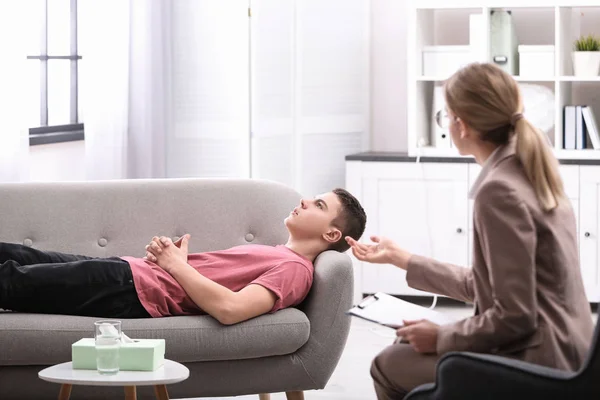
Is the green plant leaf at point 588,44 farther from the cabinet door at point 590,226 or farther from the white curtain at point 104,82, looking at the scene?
the white curtain at point 104,82

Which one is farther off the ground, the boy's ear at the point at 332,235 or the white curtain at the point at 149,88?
the white curtain at the point at 149,88

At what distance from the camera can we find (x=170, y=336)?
2838 millimetres

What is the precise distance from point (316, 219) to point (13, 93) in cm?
158

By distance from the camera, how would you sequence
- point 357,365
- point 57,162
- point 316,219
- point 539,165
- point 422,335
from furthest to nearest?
1. point 57,162
2. point 357,365
3. point 316,219
4. point 422,335
5. point 539,165

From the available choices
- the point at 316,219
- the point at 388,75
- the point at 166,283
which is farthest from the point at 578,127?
the point at 166,283

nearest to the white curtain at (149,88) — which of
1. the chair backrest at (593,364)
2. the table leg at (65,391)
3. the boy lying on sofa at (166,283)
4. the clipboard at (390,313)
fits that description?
the boy lying on sofa at (166,283)

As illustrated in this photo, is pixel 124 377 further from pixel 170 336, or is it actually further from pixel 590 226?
pixel 590 226

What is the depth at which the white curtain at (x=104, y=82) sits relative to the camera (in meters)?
4.70

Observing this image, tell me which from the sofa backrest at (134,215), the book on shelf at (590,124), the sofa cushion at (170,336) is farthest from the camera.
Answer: the book on shelf at (590,124)

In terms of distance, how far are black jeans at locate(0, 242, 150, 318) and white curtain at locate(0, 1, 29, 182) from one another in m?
1.11

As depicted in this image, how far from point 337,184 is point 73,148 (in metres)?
1.35

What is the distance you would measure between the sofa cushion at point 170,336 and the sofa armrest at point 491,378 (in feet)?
3.03

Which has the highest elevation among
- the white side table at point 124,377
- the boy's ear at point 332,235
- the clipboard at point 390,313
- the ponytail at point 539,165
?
the ponytail at point 539,165

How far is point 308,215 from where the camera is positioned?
3115 millimetres
